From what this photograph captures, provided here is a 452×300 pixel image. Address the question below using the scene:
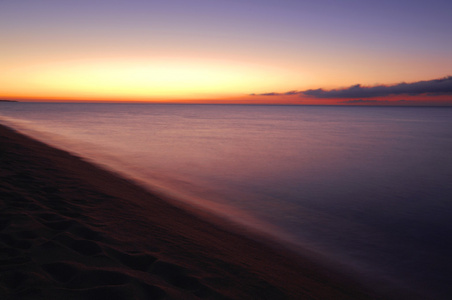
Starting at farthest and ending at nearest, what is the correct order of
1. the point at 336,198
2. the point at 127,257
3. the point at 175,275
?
the point at 336,198 → the point at 127,257 → the point at 175,275

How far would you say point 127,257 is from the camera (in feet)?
11.1

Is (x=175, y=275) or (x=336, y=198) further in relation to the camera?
(x=336, y=198)

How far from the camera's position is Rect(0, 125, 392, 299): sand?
108 inches

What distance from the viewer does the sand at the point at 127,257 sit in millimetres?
2738

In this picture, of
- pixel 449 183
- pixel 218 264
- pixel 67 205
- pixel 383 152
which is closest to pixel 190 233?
pixel 218 264

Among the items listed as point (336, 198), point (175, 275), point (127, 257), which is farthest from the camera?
point (336, 198)

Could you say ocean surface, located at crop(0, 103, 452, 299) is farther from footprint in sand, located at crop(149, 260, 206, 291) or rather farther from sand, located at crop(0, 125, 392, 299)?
footprint in sand, located at crop(149, 260, 206, 291)

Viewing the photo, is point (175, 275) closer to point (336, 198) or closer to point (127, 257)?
point (127, 257)

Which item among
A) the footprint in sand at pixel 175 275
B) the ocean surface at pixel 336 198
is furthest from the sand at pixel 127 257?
the ocean surface at pixel 336 198

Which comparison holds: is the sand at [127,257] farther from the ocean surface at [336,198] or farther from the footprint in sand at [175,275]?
the ocean surface at [336,198]

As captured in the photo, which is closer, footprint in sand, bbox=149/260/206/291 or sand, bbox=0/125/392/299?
sand, bbox=0/125/392/299

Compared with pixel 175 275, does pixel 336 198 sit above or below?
below

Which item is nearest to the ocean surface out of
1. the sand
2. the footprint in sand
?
the sand

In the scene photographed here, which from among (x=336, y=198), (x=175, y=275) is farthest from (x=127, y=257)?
(x=336, y=198)
